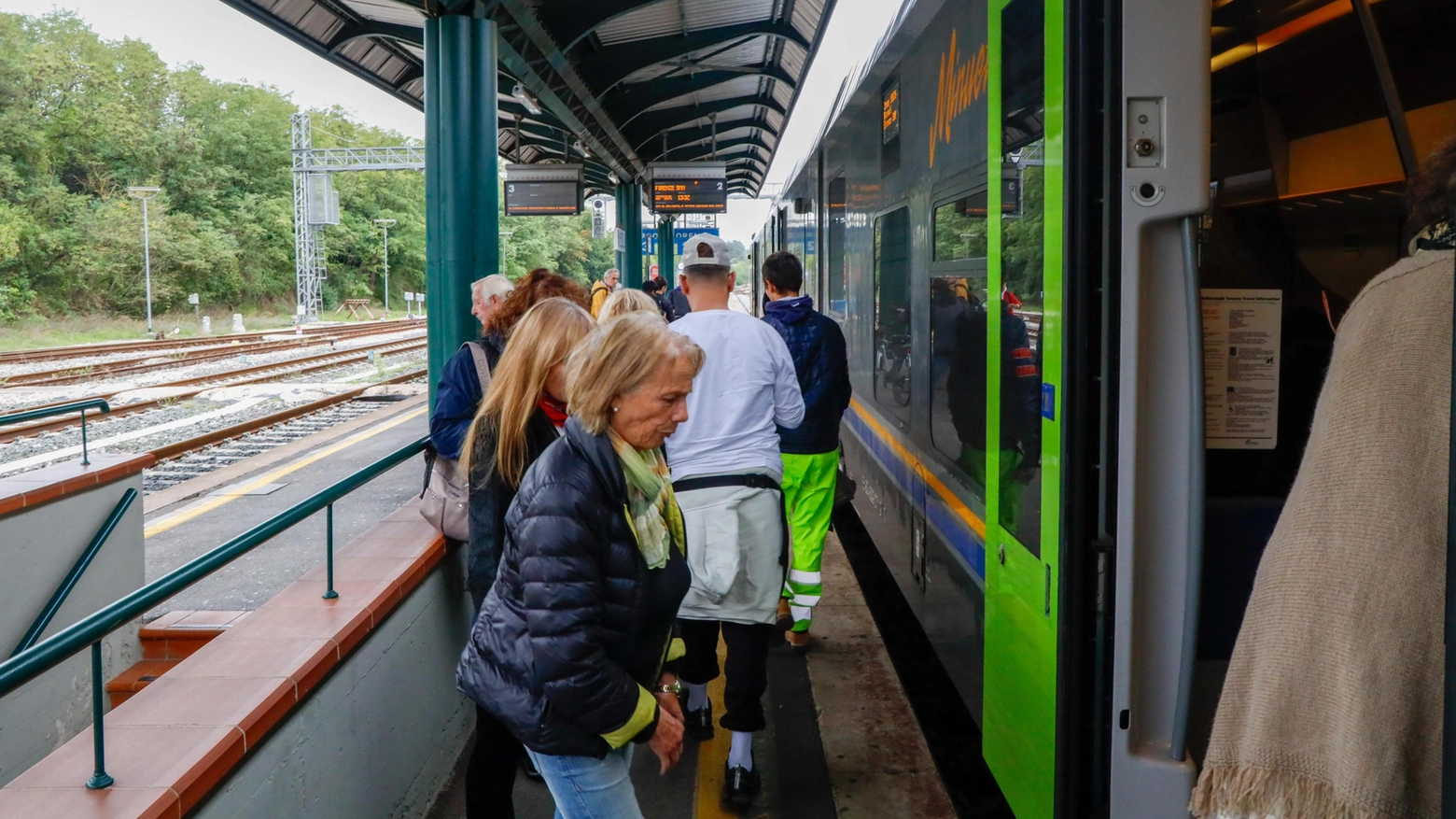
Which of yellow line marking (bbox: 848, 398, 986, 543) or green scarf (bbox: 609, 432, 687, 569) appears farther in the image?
yellow line marking (bbox: 848, 398, 986, 543)

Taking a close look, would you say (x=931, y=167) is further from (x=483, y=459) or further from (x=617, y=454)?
(x=617, y=454)

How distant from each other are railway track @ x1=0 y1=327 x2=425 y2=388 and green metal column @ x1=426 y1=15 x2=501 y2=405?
49.0ft

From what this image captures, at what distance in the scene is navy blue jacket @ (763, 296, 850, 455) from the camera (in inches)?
203

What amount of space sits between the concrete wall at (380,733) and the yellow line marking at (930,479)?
2.08 metres

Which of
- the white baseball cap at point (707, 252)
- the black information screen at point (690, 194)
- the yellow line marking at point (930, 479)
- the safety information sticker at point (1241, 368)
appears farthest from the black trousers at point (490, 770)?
the black information screen at point (690, 194)

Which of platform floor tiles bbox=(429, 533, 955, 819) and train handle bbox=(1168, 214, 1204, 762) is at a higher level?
train handle bbox=(1168, 214, 1204, 762)

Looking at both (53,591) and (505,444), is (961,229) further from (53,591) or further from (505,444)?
(53,591)

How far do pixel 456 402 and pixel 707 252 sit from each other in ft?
3.81

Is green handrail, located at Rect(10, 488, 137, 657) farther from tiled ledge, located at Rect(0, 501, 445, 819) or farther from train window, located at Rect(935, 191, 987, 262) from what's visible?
train window, located at Rect(935, 191, 987, 262)

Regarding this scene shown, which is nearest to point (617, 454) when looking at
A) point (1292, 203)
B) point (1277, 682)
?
point (1277, 682)

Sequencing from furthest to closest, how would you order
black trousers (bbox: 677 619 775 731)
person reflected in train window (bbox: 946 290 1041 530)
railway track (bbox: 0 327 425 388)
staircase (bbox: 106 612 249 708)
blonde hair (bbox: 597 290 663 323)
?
railway track (bbox: 0 327 425 388) → staircase (bbox: 106 612 249 708) → blonde hair (bbox: 597 290 663 323) → black trousers (bbox: 677 619 775 731) → person reflected in train window (bbox: 946 290 1041 530)

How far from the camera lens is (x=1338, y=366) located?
59.1 inches

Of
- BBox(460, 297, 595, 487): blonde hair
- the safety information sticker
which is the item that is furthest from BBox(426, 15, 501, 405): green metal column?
the safety information sticker

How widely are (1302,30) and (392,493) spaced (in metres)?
8.90
